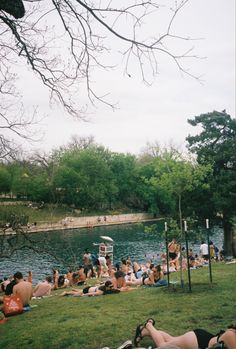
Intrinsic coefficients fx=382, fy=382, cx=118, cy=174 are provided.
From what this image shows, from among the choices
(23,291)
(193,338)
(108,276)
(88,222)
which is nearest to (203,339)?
(193,338)

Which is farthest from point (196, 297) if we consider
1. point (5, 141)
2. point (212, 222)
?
point (212, 222)

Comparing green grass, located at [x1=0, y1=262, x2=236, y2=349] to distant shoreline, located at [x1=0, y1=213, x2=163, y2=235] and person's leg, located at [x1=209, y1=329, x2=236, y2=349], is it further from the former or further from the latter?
distant shoreline, located at [x1=0, y1=213, x2=163, y2=235]

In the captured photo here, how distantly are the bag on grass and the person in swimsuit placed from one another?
4.79 m

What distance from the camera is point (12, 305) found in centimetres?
1029

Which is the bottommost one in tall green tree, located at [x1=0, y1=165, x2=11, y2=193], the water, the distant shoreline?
the water

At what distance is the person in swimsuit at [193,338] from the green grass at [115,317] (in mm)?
352

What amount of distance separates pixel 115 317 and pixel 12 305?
332 centimetres

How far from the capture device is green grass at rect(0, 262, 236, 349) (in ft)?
23.9

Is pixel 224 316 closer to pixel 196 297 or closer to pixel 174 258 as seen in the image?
pixel 196 297

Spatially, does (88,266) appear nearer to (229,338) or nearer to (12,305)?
(12,305)

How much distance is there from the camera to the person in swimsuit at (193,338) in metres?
5.31

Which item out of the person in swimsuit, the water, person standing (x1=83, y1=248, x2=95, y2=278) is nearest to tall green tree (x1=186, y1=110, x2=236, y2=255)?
the water

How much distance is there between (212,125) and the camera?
103ft

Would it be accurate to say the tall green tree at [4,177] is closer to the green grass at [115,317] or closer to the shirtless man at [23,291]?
the shirtless man at [23,291]
